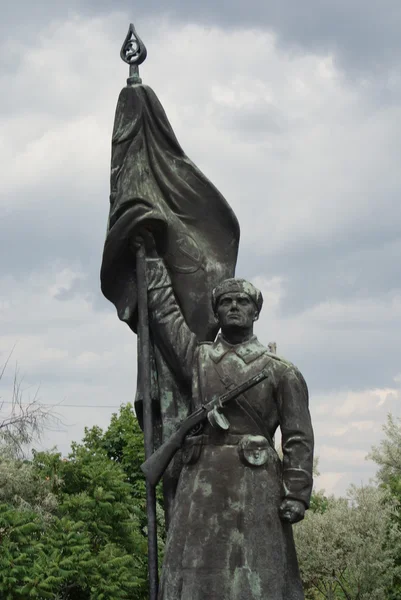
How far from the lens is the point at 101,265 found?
27.3ft

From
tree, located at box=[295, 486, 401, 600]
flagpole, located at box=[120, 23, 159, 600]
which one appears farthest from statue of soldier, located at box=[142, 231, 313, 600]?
tree, located at box=[295, 486, 401, 600]

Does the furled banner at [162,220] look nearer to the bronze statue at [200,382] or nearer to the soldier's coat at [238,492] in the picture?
the bronze statue at [200,382]

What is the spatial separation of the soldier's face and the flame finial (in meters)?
2.29

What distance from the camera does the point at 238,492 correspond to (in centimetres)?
697

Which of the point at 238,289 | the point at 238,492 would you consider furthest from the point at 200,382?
the point at 238,492

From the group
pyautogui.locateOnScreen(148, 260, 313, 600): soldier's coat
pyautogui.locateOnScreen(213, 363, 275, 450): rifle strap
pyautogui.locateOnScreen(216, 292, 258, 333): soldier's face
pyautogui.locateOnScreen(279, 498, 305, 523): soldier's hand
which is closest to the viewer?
pyautogui.locateOnScreen(148, 260, 313, 600): soldier's coat

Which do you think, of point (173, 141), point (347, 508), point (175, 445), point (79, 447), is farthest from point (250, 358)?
point (347, 508)

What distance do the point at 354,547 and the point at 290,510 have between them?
63.0 feet

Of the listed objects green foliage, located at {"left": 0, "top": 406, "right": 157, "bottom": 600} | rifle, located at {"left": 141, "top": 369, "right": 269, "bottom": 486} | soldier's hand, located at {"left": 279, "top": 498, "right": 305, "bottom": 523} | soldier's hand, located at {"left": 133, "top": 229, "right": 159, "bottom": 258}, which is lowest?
soldier's hand, located at {"left": 279, "top": 498, "right": 305, "bottom": 523}

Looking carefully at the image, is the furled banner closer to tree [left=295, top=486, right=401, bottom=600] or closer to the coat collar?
the coat collar

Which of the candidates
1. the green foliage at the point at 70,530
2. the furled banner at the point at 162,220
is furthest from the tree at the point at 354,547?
the furled banner at the point at 162,220

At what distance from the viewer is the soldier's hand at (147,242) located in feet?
26.9

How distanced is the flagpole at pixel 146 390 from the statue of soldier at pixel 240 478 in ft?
1.45

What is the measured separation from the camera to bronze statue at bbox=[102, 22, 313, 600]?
690 centimetres
